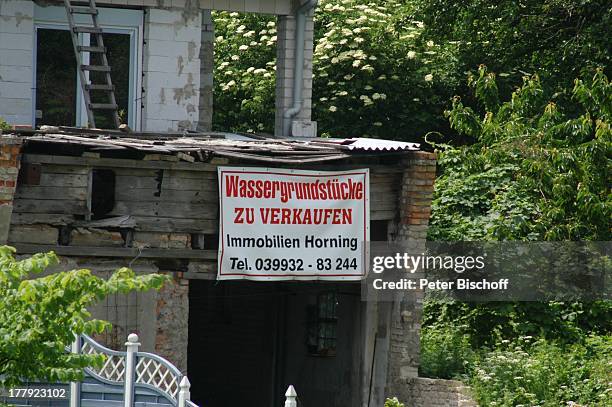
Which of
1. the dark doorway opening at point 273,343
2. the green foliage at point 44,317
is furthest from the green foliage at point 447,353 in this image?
the green foliage at point 44,317

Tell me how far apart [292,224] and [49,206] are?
2.94m

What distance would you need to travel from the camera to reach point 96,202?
14078 mm

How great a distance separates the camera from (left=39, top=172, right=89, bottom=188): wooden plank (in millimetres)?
13539

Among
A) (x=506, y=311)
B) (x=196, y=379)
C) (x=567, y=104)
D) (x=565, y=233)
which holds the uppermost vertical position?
(x=567, y=104)

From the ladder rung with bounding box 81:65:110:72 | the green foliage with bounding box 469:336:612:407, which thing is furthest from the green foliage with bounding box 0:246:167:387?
the green foliage with bounding box 469:336:612:407

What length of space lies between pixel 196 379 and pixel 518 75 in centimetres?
948

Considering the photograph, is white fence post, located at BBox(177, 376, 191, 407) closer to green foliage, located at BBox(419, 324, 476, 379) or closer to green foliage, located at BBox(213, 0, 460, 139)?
green foliage, located at BBox(419, 324, 476, 379)

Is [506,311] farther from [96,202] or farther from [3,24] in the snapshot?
[3,24]

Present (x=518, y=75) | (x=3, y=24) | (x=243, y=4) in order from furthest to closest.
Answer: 1. (x=518, y=75)
2. (x=243, y=4)
3. (x=3, y=24)

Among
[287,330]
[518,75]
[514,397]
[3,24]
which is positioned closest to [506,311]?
[514,397]

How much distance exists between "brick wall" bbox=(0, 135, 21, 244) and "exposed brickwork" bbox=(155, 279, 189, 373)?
199 centimetres

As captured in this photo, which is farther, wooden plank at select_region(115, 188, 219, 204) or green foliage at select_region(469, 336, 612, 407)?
green foliage at select_region(469, 336, 612, 407)

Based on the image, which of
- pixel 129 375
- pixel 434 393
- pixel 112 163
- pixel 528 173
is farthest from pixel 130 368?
pixel 528 173

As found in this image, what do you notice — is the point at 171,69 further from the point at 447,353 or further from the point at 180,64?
the point at 447,353
